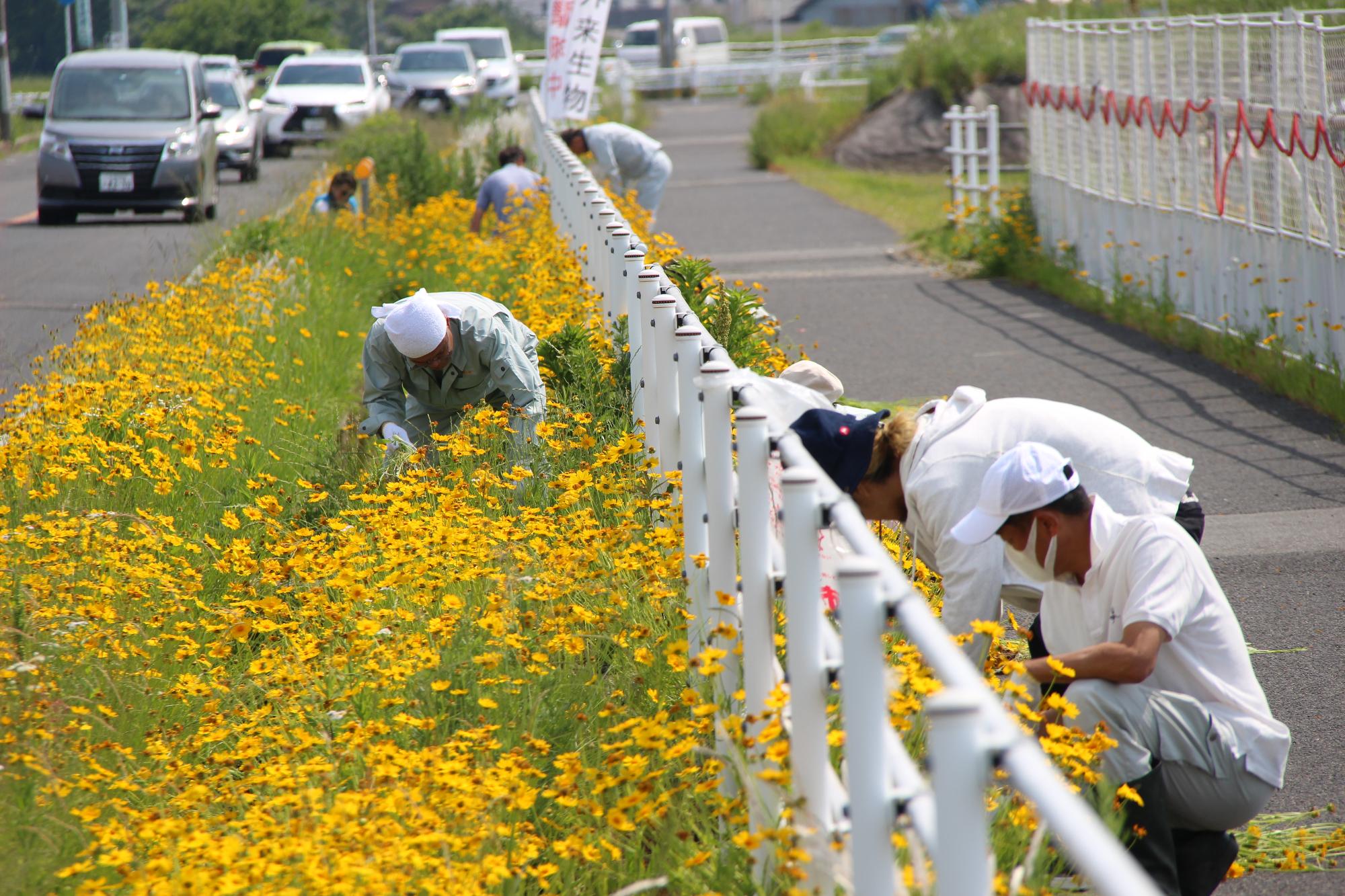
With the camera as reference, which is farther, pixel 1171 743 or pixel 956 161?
pixel 956 161

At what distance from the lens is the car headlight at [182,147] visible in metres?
17.8

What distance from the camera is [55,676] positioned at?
4258 mm

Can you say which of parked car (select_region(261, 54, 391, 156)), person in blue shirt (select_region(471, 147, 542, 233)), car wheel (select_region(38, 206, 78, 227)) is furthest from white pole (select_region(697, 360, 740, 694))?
parked car (select_region(261, 54, 391, 156))

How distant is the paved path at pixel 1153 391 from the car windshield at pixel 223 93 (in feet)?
33.0

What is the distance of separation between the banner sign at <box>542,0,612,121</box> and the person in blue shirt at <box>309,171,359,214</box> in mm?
2549

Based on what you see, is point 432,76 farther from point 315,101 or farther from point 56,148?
point 56,148

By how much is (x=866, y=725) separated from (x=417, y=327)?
14.0ft

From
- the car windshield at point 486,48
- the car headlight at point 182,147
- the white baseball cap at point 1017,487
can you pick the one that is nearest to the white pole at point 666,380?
the white baseball cap at point 1017,487

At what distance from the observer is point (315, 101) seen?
29703 mm

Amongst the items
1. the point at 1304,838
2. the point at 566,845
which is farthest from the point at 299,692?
the point at 1304,838

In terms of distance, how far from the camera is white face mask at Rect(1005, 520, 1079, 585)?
3.68 metres

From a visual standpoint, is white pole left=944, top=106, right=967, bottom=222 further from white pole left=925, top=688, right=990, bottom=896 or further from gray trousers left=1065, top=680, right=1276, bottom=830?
white pole left=925, top=688, right=990, bottom=896

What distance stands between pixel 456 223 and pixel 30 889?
9625 mm

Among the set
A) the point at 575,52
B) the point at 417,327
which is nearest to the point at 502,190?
the point at 575,52
